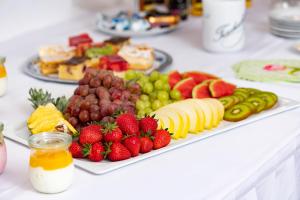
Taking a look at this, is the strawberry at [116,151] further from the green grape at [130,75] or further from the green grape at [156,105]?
the green grape at [130,75]

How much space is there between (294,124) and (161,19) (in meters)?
0.90

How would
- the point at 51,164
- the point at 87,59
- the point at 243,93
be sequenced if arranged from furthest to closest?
the point at 87,59
the point at 243,93
the point at 51,164

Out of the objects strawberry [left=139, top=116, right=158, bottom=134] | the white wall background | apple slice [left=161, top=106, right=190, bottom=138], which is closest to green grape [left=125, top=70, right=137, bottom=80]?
apple slice [left=161, top=106, right=190, bottom=138]

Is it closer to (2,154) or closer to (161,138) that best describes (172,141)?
(161,138)

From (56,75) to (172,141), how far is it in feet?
1.73

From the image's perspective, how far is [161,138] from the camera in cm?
120

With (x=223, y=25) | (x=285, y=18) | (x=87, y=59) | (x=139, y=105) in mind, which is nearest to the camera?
(x=139, y=105)

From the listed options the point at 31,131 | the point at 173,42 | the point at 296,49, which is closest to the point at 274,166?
the point at 31,131

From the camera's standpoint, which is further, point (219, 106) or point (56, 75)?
point (56, 75)

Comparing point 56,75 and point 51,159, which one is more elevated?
point 51,159

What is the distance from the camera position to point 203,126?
1310 mm

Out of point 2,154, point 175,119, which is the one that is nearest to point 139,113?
point 175,119

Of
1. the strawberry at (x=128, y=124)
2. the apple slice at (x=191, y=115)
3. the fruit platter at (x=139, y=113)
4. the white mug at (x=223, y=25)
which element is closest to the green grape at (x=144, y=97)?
the fruit platter at (x=139, y=113)

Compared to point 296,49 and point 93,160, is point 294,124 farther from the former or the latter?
point 296,49
